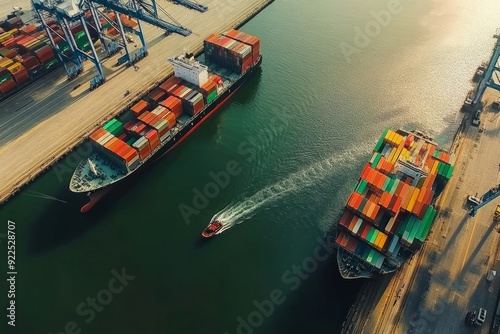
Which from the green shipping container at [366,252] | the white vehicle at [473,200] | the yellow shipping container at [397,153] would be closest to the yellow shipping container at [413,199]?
the yellow shipping container at [397,153]

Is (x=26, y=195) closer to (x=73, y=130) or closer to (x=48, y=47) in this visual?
(x=73, y=130)

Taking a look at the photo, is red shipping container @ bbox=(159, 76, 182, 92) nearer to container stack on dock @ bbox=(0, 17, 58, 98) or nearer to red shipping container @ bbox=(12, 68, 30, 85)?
container stack on dock @ bbox=(0, 17, 58, 98)

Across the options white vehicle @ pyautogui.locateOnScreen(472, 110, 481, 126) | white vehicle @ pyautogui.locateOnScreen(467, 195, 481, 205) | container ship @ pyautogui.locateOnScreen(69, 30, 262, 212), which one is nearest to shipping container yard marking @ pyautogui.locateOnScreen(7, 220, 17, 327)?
container ship @ pyautogui.locateOnScreen(69, 30, 262, 212)

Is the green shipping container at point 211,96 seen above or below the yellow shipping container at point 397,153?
above

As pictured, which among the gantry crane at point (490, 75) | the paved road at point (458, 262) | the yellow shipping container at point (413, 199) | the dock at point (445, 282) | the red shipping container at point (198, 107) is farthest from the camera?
the red shipping container at point (198, 107)

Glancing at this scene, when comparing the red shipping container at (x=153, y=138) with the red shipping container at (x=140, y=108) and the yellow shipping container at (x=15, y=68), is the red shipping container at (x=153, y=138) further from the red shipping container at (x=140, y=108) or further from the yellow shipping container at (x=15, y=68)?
the yellow shipping container at (x=15, y=68)

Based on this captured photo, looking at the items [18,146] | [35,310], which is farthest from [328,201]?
[18,146]
